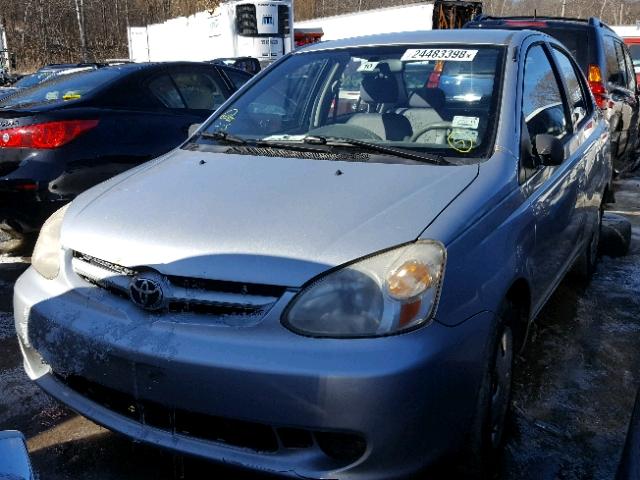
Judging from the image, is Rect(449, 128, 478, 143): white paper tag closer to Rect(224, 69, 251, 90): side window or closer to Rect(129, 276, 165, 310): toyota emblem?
Rect(129, 276, 165, 310): toyota emblem

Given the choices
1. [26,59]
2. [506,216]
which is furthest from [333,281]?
[26,59]

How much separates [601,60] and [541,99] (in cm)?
416

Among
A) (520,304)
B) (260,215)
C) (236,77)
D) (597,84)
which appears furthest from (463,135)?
(597,84)

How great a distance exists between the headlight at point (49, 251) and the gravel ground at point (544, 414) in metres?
0.71

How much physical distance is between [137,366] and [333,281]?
0.64 meters

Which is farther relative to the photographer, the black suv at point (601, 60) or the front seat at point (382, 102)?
the black suv at point (601, 60)

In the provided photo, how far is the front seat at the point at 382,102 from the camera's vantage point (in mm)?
2912

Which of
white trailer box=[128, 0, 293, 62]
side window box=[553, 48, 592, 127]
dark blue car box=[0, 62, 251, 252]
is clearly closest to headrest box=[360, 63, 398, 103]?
side window box=[553, 48, 592, 127]

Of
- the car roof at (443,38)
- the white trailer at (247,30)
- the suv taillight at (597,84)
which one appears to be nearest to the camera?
the car roof at (443,38)

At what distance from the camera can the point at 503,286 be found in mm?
2188

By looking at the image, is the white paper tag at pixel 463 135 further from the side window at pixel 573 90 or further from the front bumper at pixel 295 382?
the side window at pixel 573 90

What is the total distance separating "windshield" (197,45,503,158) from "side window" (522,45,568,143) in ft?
0.68

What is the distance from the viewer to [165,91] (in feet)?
17.6

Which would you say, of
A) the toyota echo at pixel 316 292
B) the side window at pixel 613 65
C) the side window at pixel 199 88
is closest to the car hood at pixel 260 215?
the toyota echo at pixel 316 292
